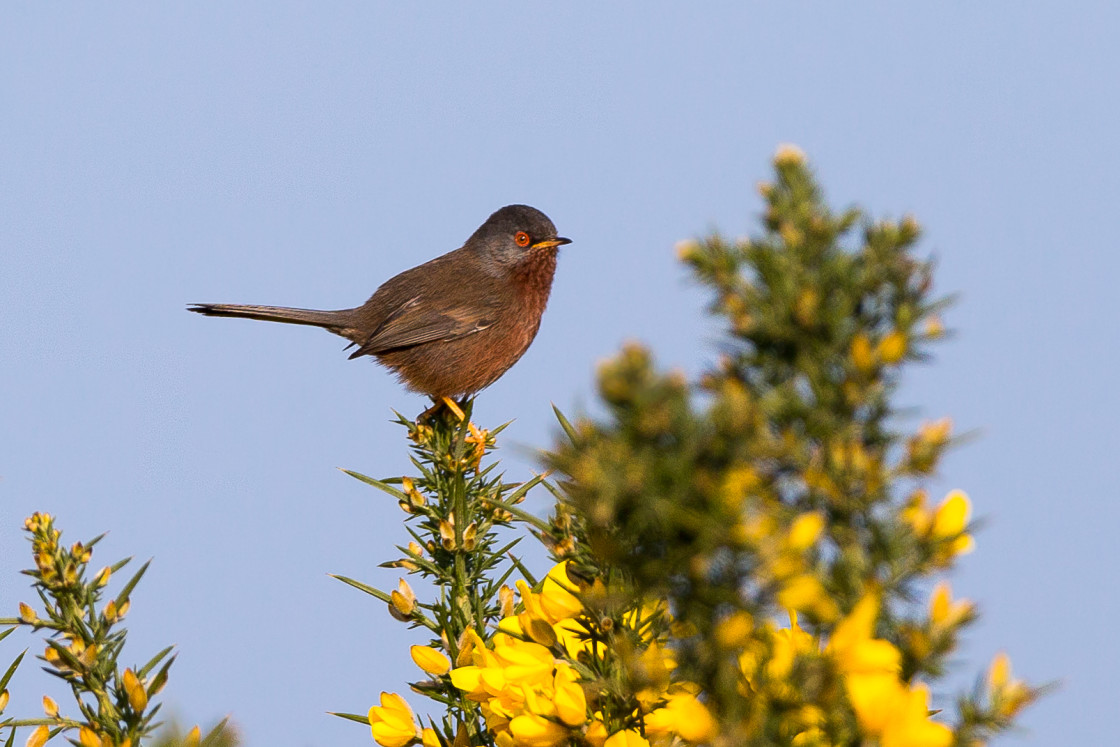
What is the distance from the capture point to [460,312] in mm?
8281

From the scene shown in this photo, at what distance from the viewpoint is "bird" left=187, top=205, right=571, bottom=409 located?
317 inches

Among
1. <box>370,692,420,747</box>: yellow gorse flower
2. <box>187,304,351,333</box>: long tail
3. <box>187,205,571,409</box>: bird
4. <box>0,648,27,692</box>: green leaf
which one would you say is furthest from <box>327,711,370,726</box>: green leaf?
<box>187,304,351,333</box>: long tail

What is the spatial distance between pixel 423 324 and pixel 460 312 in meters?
0.28

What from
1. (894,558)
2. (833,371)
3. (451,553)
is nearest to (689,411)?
(833,371)

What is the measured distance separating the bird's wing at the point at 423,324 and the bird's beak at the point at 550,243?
683mm

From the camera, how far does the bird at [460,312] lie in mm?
8062

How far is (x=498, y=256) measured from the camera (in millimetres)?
8789

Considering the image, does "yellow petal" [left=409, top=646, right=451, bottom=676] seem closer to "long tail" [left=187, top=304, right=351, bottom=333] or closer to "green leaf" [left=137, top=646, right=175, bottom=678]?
"green leaf" [left=137, top=646, right=175, bottom=678]

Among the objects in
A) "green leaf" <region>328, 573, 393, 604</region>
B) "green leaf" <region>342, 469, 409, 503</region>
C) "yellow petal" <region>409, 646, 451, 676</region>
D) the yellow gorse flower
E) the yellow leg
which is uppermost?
the yellow leg

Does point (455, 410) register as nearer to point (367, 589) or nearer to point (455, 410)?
point (455, 410)

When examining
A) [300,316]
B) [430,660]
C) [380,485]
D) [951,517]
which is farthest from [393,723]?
[300,316]

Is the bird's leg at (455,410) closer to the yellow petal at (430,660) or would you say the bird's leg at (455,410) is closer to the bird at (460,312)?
the bird at (460,312)

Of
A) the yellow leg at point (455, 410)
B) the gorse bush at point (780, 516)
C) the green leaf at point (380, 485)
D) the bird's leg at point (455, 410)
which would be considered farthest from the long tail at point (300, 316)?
the gorse bush at point (780, 516)

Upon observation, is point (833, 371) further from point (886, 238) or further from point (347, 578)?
point (347, 578)
